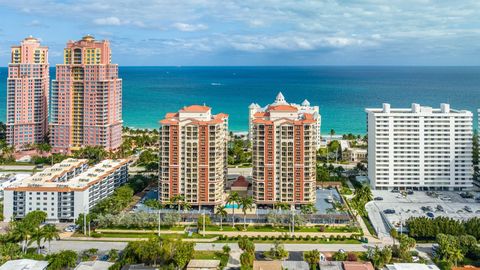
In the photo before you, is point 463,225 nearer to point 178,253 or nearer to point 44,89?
point 178,253

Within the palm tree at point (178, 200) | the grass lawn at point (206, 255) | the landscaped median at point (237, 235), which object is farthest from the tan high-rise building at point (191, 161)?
the grass lawn at point (206, 255)

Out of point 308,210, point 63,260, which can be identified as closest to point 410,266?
point 308,210

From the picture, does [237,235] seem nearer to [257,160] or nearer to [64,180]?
[257,160]

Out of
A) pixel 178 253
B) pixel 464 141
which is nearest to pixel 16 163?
pixel 178 253

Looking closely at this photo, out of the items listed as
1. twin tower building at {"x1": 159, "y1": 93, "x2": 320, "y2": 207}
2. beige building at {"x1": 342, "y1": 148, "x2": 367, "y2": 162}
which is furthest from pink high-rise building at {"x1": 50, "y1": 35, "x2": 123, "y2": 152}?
beige building at {"x1": 342, "y1": 148, "x2": 367, "y2": 162}

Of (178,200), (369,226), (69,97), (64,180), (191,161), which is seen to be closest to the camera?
(369,226)

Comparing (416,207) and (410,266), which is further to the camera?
(416,207)

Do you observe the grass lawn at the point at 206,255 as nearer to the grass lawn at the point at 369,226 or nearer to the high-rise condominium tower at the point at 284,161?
the high-rise condominium tower at the point at 284,161
